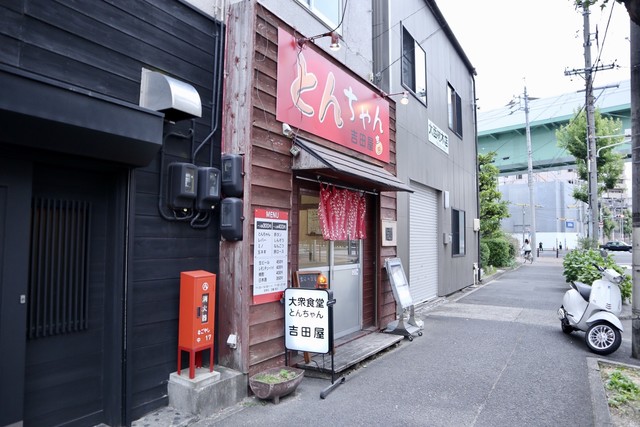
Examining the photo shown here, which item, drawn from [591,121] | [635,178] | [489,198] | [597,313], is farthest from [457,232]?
[489,198]

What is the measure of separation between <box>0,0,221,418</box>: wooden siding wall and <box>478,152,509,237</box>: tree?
838 inches

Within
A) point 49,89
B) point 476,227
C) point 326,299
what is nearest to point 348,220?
point 326,299

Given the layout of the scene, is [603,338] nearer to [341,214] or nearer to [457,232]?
[341,214]

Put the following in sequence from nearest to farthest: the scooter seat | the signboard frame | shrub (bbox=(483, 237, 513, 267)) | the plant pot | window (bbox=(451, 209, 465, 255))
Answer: the plant pot
the scooter seat
the signboard frame
window (bbox=(451, 209, 465, 255))
shrub (bbox=(483, 237, 513, 267))

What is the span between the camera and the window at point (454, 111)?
15.0 metres

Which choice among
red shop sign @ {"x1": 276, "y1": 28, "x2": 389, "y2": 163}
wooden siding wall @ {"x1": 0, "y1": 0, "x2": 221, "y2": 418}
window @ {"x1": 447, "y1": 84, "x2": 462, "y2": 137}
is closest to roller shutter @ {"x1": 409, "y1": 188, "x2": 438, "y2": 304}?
red shop sign @ {"x1": 276, "y1": 28, "x2": 389, "y2": 163}

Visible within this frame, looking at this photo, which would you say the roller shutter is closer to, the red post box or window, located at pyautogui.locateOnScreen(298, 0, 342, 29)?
window, located at pyautogui.locateOnScreen(298, 0, 342, 29)

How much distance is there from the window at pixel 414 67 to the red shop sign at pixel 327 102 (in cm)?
268

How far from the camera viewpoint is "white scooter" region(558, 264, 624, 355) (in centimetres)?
688

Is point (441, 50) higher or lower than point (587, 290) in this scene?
higher

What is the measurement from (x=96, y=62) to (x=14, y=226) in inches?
65.8

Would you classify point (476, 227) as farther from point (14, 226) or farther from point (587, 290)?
point (14, 226)

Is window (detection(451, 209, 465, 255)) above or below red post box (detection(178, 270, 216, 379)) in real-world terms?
above

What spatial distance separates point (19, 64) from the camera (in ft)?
11.0
